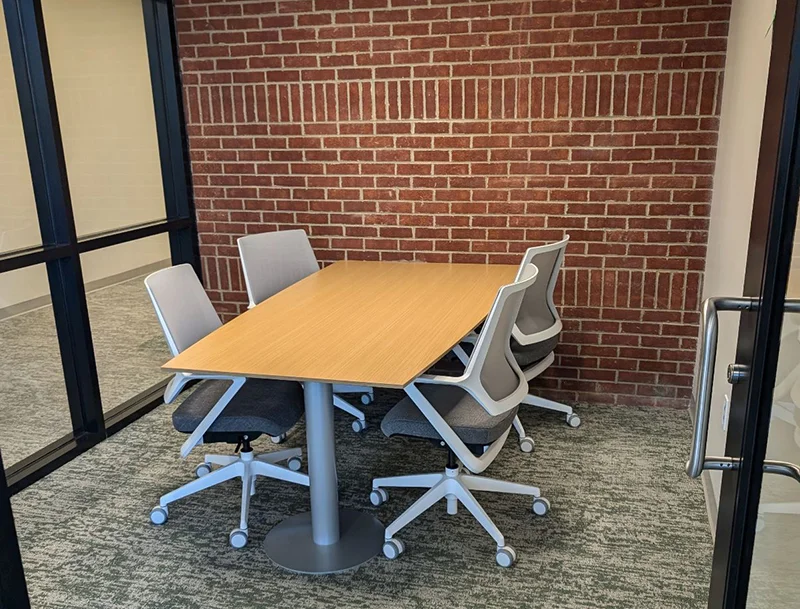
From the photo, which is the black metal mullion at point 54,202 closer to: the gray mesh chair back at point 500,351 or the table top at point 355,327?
the table top at point 355,327

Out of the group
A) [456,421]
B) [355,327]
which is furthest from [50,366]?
[456,421]

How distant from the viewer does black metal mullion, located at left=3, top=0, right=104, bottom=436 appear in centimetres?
305

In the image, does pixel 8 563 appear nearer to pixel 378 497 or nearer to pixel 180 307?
pixel 180 307

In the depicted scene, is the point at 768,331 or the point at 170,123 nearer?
the point at 768,331

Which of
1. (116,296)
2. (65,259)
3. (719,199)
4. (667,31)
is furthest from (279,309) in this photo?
(667,31)

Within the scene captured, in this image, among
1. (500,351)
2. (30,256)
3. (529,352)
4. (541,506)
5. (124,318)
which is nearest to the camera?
Result: (500,351)

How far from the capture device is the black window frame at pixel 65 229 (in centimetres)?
305

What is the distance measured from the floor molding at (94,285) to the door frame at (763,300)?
293 centimetres

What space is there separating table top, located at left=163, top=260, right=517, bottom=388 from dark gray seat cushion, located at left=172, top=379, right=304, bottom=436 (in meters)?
0.26

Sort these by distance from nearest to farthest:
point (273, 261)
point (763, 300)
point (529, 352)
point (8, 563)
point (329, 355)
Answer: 1. point (763, 300)
2. point (8, 563)
3. point (329, 355)
4. point (529, 352)
5. point (273, 261)

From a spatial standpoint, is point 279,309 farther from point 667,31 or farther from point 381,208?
point 667,31

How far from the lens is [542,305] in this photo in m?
3.24

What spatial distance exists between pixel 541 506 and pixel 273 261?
1745mm

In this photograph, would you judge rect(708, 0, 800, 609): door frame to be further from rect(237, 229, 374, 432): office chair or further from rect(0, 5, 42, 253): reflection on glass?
rect(0, 5, 42, 253): reflection on glass
